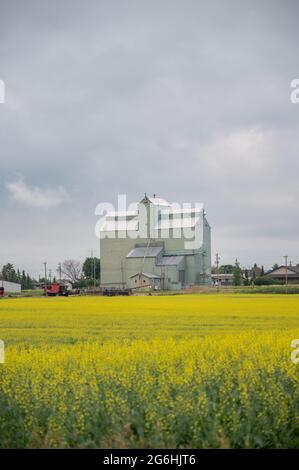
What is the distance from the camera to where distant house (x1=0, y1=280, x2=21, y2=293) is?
2553 centimetres

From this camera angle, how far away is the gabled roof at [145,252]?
1567 inches

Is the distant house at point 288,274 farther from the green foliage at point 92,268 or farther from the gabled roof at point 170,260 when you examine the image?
the green foliage at point 92,268

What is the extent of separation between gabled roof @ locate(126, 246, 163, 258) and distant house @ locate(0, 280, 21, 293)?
1334 cm

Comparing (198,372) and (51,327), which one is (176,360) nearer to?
(198,372)

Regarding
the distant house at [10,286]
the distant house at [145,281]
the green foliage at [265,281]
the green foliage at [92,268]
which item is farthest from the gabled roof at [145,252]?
the distant house at [10,286]

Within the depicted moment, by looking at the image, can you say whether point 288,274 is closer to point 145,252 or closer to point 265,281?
point 265,281

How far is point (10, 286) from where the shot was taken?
26.1 m

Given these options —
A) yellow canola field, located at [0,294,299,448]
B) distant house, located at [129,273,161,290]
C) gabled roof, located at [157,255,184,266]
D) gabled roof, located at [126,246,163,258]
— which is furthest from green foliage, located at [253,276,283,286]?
yellow canola field, located at [0,294,299,448]

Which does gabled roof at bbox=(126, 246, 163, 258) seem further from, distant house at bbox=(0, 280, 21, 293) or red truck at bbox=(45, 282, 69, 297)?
distant house at bbox=(0, 280, 21, 293)

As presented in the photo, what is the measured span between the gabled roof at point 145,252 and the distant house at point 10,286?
43.8 feet

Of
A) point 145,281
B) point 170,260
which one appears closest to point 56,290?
point 145,281

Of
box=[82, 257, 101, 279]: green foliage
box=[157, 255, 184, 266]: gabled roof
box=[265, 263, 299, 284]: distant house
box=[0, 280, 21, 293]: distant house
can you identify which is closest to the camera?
box=[0, 280, 21, 293]: distant house
